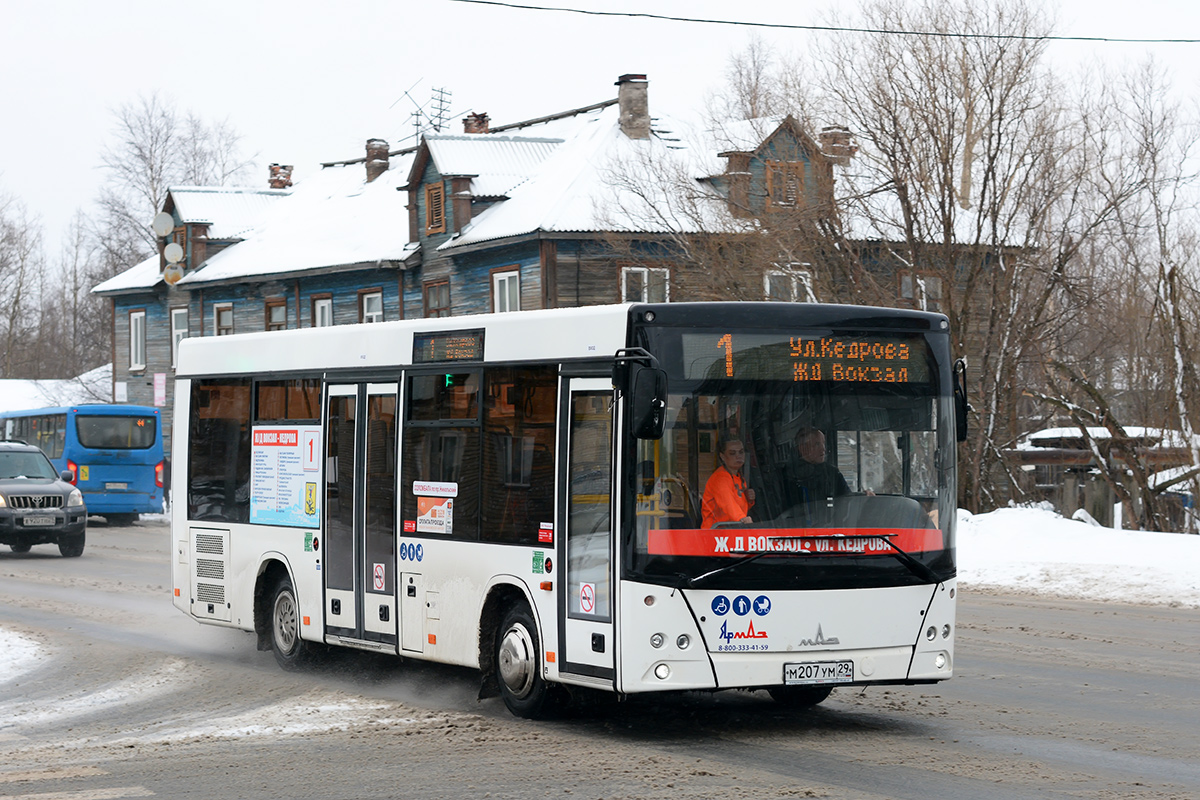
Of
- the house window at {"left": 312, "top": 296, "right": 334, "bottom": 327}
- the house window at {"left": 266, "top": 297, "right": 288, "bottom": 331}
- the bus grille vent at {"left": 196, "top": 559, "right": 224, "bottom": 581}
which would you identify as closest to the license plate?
the bus grille vent at {"left": 196, "top": 559, "right": 224, "bottom": 581}

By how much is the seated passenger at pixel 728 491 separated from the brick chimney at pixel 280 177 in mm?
55001

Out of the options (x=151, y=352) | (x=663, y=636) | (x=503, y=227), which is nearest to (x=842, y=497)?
(x=663, y=636)

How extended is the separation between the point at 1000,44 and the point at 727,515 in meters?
21.2

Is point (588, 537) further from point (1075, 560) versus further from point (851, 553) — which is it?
point (1075, 560)

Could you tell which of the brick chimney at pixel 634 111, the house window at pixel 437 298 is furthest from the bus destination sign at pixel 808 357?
the house window at pixel 437 298

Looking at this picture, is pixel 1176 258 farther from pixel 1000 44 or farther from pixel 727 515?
pixel 727 515

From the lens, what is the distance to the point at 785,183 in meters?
29.5

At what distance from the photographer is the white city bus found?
9.38 m

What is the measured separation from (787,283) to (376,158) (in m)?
A: 28.4

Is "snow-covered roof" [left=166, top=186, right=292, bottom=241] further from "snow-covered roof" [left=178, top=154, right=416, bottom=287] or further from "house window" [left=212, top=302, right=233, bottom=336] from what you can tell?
"house window" [left=212, top=302, right=233, bottom=336]

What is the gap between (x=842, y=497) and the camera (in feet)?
31.6

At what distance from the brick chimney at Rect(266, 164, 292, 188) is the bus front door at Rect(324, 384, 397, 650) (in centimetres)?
5145

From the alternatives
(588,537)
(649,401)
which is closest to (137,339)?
A: (588,537)

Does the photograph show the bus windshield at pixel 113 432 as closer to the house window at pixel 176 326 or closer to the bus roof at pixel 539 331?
the house window at pixel 176 326
